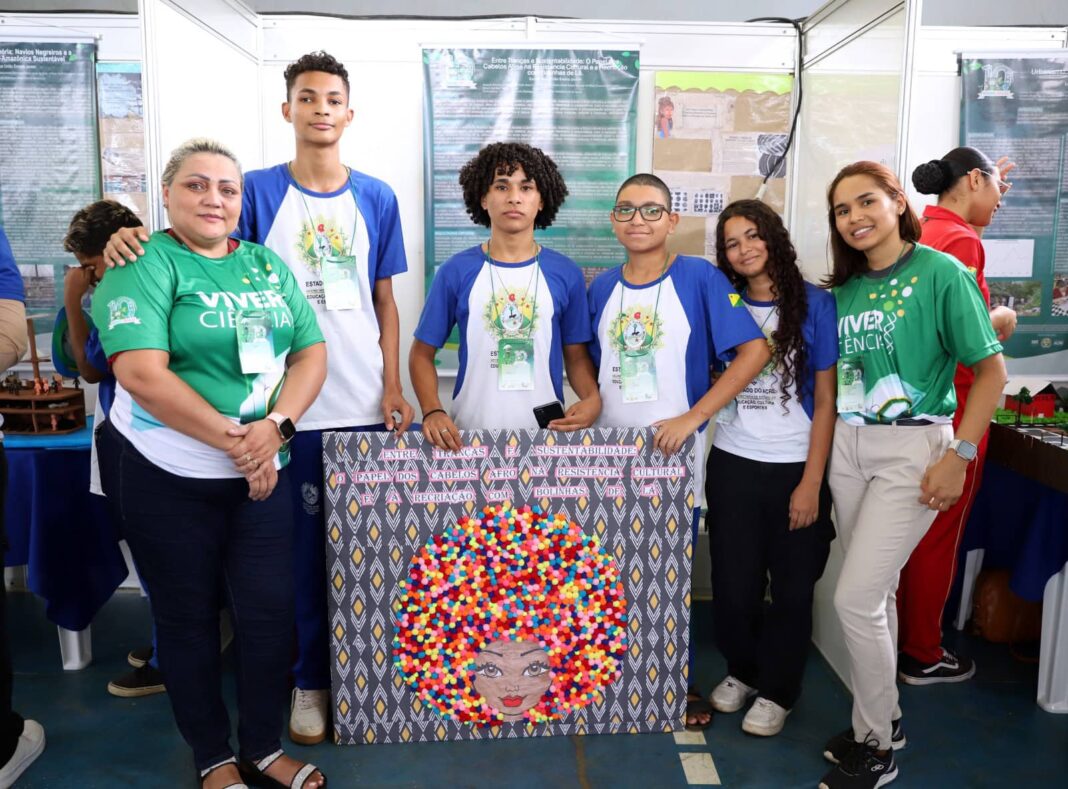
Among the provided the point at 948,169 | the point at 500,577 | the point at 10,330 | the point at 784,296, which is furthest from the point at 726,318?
the point at 10,330

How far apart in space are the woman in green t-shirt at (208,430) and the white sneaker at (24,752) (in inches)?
21.6

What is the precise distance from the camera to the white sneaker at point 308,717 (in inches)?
95.7

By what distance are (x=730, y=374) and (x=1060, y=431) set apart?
1.43 meters

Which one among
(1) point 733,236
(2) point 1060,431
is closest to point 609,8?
(1) point 733,236

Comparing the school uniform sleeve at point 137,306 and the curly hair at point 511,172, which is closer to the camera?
the school uniform sleeve at point 137,306

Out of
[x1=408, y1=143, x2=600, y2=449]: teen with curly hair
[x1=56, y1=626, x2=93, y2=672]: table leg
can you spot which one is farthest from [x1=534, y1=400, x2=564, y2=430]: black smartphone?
[x1=56, y1=626, x2=93, y2=672]: table leg

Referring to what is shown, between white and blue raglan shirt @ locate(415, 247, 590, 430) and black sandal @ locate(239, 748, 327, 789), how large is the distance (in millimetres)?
1020

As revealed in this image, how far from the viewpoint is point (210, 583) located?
204 cm

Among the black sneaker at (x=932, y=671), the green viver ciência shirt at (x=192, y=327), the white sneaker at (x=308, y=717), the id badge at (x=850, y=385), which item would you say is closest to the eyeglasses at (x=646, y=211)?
the id badge at (x=850, y=385)

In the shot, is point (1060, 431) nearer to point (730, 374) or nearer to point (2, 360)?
point (730, 374)

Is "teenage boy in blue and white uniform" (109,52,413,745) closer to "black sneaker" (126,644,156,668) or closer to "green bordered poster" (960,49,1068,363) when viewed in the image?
"black sneaker" (126,644,156,668)

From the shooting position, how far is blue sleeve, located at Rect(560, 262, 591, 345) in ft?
8.16

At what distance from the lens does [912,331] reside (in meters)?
2.09

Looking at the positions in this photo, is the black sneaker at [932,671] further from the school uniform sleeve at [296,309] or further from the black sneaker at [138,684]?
the black sneaker at [138,684]
